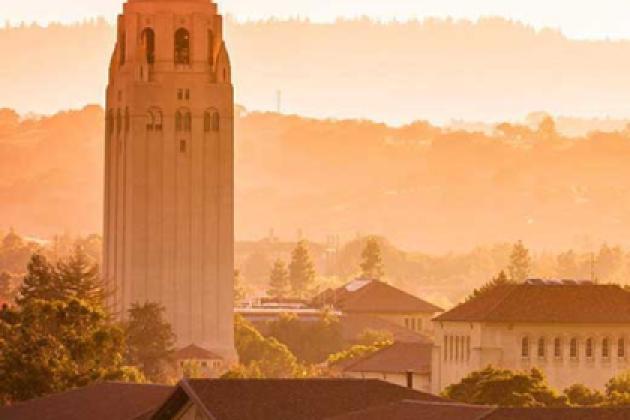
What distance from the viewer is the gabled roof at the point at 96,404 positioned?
95.9 m

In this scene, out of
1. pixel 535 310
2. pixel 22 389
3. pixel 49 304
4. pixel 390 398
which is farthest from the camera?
pixel 535 310

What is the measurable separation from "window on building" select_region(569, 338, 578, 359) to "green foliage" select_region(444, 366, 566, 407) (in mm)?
35968

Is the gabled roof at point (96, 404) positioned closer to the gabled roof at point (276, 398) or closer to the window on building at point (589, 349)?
the gabled roof at point (276, 398)

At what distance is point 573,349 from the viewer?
637 ft

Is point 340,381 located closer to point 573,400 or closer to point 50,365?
point 50,365

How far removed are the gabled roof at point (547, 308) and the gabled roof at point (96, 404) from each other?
9010cm

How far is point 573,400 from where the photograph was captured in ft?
524

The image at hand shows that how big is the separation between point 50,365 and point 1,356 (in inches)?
136

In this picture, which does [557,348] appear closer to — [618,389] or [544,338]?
[544,338]

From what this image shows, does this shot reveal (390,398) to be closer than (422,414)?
No

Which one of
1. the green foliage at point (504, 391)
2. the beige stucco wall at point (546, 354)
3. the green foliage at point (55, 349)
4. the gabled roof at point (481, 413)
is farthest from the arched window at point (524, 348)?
the gabled roof at point (481, 413)

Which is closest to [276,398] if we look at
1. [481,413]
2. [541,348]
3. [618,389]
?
[481,413]

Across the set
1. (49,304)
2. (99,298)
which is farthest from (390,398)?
(99,298)

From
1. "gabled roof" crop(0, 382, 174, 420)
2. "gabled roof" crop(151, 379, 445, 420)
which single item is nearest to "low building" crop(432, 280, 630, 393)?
"gabled roof" crop(0, 382, 174, 420)
